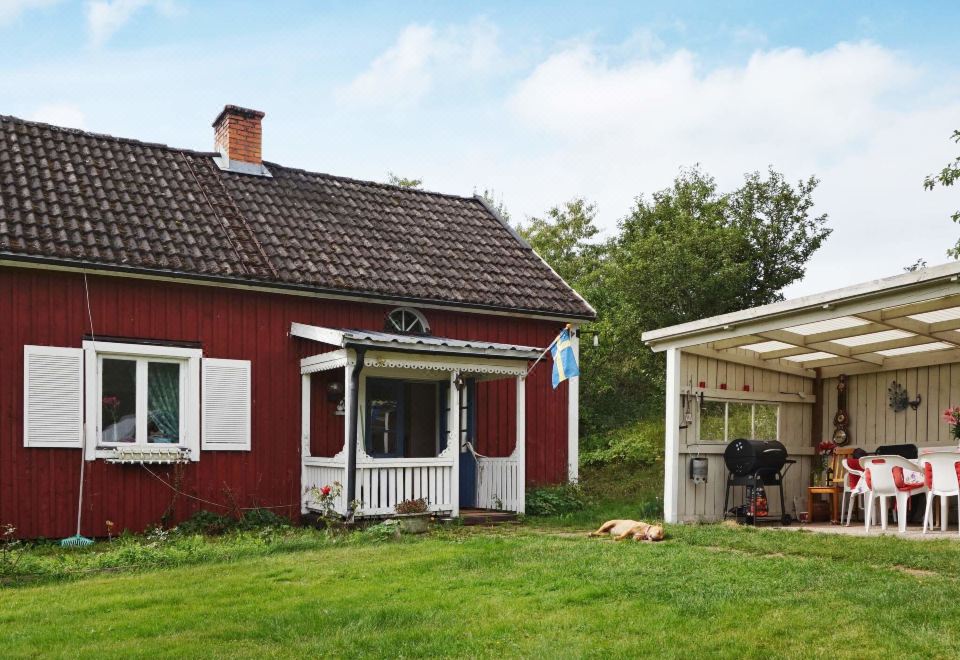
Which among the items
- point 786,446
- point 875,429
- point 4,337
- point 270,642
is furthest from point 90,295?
point 875,429

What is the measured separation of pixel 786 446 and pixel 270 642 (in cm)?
980

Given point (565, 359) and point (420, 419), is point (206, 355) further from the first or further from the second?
point (565, 359)

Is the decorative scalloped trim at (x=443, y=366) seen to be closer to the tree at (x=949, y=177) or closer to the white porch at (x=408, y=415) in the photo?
the white porch at (x=408, y=415)

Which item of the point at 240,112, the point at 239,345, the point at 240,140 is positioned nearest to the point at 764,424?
the point at 239,345

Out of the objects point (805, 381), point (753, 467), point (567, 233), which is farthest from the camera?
point (567, 233)

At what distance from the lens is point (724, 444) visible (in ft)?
45.7

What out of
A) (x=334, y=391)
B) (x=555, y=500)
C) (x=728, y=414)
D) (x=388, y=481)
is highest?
(x=334, y=391)

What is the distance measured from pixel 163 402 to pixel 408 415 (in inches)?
141

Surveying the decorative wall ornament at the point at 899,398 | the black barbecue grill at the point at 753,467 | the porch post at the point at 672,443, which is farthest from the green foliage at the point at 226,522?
the decorative wall ornament at the point at 899,398

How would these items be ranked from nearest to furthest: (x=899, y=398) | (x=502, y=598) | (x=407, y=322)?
1. (x=502, y=598)
2. (x=899, y=398)
3. (x=407, y=322)

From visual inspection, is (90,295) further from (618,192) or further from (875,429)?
(618,192)

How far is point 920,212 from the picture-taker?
69.9 ft

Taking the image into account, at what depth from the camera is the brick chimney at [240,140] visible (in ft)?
54.0

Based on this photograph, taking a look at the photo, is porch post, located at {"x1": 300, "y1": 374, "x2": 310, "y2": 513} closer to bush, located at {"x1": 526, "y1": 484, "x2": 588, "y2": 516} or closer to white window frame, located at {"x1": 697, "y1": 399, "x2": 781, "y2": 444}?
bush, located at {"x1": 526, "y1": 484, "x2": 588, "y2": 516}
